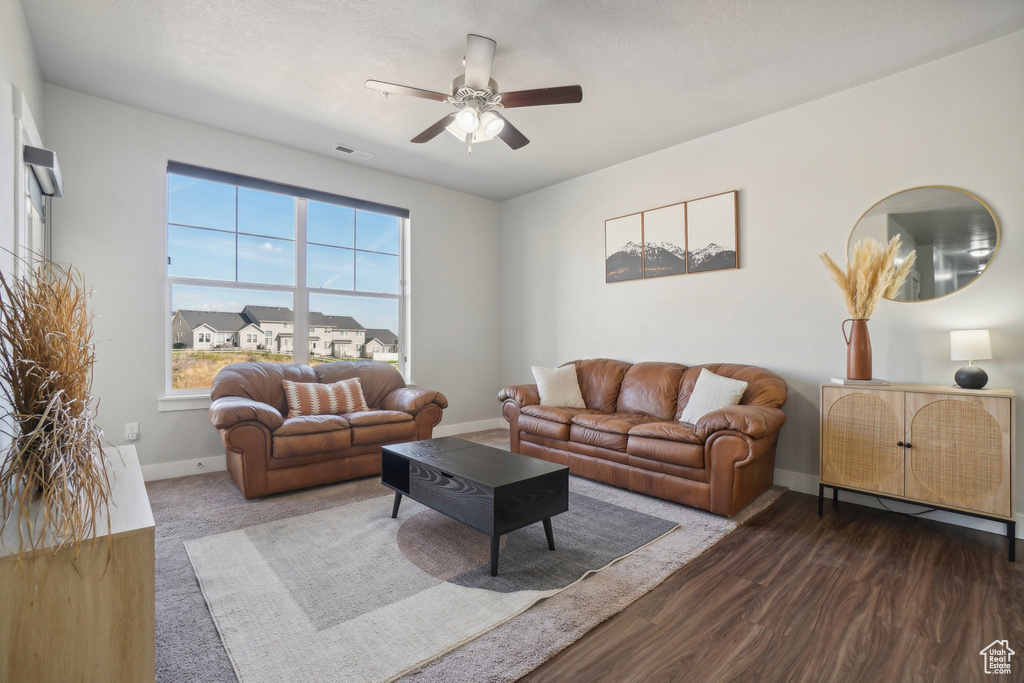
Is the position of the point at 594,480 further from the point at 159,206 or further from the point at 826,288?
the point at 159,206

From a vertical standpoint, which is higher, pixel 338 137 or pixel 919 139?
pixel 338 137

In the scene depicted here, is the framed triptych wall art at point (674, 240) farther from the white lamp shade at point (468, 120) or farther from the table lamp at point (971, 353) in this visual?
the white lamp shade at point (468, 120)

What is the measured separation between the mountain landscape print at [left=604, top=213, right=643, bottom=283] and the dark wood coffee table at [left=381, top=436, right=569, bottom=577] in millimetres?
2541

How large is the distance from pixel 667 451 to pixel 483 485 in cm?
150

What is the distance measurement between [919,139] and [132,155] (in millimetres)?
5662

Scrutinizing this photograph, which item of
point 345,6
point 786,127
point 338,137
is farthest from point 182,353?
point 786,127

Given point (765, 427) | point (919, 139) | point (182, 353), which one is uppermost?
point (919, 139)

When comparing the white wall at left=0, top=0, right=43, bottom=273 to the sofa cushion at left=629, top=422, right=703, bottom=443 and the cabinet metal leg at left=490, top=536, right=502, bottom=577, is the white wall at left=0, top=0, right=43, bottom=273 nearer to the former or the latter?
the cabinet metal leg at left=490, top=536, right=502, bottom=577

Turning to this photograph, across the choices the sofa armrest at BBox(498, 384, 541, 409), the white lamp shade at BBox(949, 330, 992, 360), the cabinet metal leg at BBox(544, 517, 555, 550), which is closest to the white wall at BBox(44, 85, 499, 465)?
the sofa armrest at BBox(498, 384, 541, 409)

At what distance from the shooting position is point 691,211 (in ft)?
13.9

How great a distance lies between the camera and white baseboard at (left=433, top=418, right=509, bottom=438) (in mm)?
5438

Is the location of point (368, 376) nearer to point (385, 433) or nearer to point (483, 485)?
point (385, 433)

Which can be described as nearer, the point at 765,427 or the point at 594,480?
the point at 765,427

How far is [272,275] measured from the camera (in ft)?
14.5
